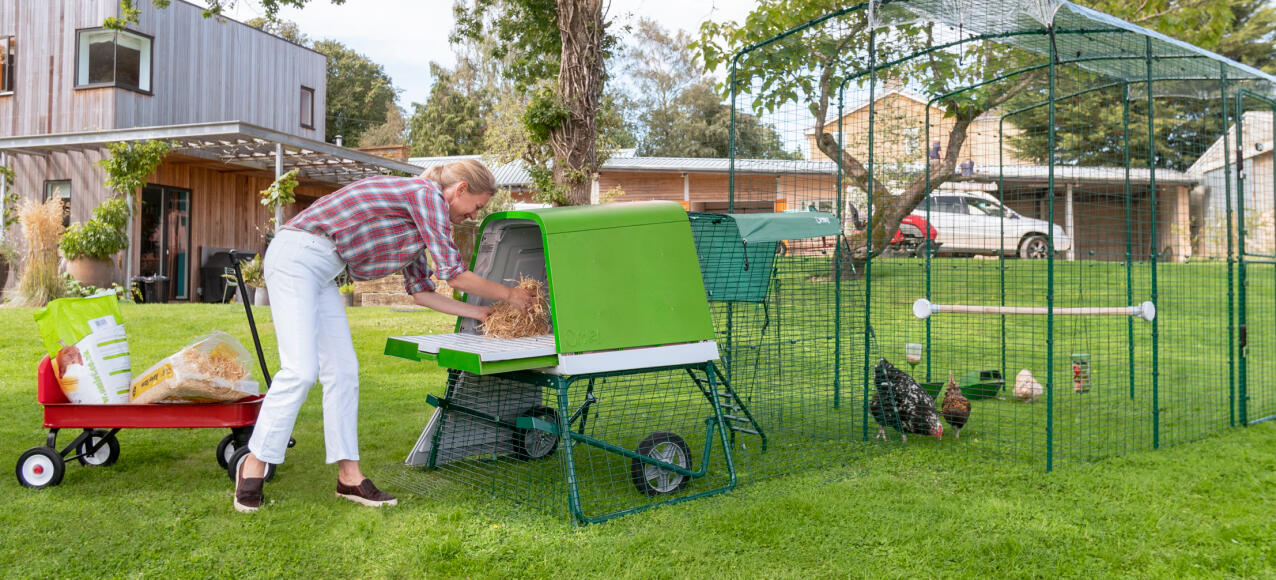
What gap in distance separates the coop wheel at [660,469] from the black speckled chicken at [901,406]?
1.65 m

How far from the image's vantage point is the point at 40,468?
3.81m

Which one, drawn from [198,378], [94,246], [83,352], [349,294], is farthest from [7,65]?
[198,378]

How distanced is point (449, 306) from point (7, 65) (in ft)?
52.8

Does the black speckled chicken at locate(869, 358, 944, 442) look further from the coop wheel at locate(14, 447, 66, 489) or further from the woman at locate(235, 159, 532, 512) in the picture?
the coop wheel at locate(14, 447, 66, 489)

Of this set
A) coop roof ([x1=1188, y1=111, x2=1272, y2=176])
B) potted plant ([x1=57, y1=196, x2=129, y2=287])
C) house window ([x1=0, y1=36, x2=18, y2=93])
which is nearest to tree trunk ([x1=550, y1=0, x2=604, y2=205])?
coop roof ([x1=1188, y1=111, x2=1272, y2=176])

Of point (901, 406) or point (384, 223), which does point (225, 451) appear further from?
point (901, 406)

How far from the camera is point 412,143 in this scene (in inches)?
1414

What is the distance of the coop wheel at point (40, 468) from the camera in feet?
12.4

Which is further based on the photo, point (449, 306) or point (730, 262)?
point (730, 262)

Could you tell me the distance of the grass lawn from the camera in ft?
10.0

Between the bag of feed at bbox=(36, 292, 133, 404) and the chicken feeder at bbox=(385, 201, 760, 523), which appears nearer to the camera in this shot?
the chicken feeder at bbox=(385, 201, 760, 523)

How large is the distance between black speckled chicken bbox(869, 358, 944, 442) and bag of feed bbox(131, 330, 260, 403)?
11.5 feet

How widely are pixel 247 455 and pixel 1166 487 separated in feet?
14.0

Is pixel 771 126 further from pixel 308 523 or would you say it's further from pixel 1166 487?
pixel 308 523
